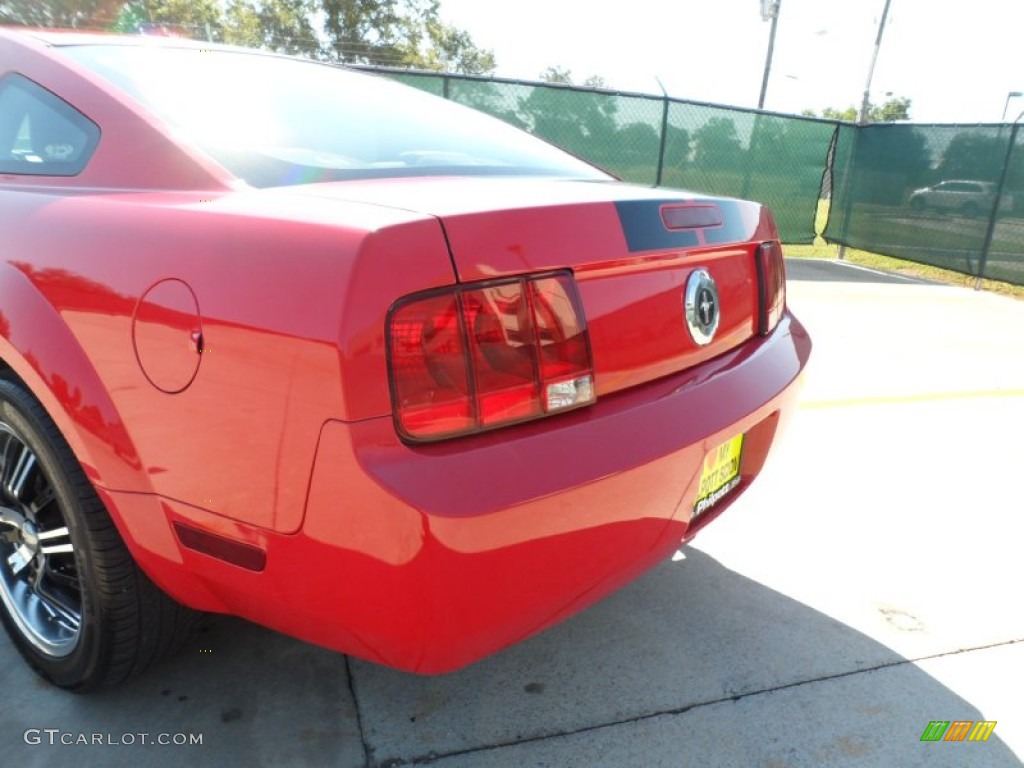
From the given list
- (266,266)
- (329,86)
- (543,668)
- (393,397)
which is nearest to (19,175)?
(329,86)

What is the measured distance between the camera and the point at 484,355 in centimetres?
136

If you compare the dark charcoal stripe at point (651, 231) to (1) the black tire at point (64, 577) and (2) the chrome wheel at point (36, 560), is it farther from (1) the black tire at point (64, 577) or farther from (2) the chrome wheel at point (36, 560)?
(2) the chrome wheel at point (36, 560)

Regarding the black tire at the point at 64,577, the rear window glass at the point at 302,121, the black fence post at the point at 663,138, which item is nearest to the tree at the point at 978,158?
the black fence post at the point at 663,138

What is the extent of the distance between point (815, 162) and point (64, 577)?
11.7m

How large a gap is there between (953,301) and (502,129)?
7985mm

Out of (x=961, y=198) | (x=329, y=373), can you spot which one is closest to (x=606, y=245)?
(x=329, y=373)

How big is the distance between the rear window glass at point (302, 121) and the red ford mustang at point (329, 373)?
0.01 metres

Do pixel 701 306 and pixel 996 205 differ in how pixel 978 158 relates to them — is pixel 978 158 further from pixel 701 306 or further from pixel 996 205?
pixel 701 306

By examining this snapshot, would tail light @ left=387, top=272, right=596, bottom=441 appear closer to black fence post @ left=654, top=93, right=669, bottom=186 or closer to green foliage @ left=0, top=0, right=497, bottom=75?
black fence post @ left=654, top=93, right=669, bottom=186

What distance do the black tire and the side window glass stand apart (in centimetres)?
56

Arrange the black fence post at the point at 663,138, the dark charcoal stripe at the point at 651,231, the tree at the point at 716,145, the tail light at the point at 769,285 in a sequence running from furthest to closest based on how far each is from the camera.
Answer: the tree at the point at 716,145 < the black fence post at the point at 663,138 < the tail light at the point at 769,285 < the dark charcoal stripe at the point at 651,231

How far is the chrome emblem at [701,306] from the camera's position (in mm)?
1767

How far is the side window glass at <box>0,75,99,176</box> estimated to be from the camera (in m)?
1.87

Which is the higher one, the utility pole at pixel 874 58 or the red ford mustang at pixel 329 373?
the utility pole at pixel 874 58
